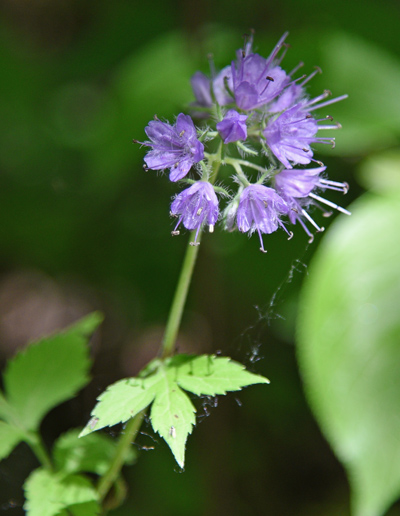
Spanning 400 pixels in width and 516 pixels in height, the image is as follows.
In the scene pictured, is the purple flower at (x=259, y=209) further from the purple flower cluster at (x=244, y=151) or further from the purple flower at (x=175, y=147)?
the purple flower at (x=175, y=147)

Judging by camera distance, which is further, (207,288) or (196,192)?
(207,288)

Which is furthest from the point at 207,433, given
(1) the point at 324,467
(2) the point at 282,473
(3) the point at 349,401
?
(3) the point at 349,401

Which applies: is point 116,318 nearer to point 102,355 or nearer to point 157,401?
point 102,355

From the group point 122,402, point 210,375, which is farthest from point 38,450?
point 210,375

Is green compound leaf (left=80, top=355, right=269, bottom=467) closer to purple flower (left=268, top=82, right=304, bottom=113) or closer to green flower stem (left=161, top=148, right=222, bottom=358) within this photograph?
green flower stem (left=161, top=148, right=222, bottom=358)

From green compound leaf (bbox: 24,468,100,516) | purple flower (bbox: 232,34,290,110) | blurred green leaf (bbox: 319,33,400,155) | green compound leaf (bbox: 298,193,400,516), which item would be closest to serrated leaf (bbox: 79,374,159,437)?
green compound leaf (bbox: 24,468,100,516)

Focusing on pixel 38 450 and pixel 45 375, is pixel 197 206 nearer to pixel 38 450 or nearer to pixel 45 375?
pixel 45 375
